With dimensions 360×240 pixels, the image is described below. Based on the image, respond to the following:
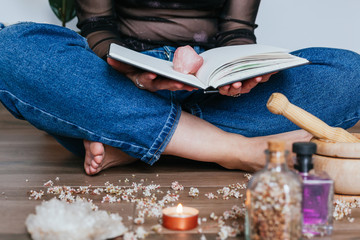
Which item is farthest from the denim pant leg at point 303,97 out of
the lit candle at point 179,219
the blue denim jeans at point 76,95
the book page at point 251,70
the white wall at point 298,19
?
the white wall at point 298,19

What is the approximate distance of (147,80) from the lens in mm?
1050

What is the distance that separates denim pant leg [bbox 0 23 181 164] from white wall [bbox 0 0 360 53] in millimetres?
1201

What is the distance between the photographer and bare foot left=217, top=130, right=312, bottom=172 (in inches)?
46.3

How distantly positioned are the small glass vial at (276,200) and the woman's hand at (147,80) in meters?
0.36

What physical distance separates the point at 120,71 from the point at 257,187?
0.58m

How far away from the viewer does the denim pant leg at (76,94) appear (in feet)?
3.61

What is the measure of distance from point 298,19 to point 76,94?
1.54 m

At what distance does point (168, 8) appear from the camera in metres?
1.45

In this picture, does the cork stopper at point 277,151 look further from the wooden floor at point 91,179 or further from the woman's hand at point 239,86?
the woman's hand at point 239,86

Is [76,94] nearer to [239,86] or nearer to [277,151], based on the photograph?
[239,86]

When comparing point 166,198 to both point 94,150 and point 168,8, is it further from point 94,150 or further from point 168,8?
point 168,8

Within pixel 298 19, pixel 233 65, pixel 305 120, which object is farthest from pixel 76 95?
pixel 298 19

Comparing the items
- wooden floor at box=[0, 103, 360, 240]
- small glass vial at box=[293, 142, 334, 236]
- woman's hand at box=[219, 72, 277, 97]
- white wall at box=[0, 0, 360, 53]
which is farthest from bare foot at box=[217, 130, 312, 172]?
white wall at box=[0, 0, 360, 53]

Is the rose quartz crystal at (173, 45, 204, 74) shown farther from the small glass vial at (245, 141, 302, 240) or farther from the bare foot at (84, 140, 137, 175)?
the small glass vial at (245, 141, 302, 240)
